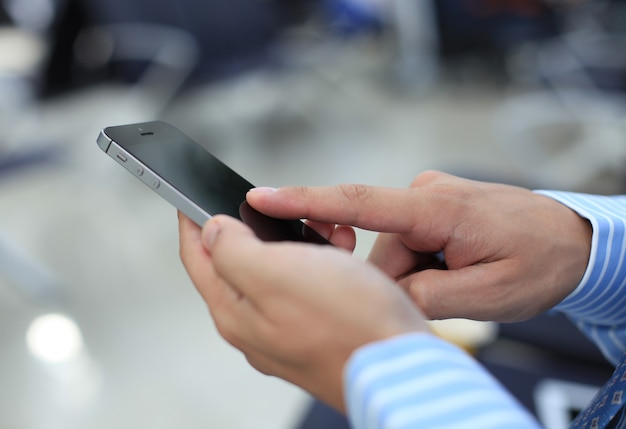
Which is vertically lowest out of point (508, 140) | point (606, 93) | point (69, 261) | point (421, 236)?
point (69, 261)

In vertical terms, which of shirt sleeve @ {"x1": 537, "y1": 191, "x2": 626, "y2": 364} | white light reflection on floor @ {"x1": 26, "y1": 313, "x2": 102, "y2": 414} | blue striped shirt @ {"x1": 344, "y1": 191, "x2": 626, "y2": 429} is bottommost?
white light reflection on floor @ {"x1": 26, "y1": 313, "x2": 102, "y2": 414}

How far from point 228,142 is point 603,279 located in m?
3.08

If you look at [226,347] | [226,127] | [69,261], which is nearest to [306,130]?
[226,127]

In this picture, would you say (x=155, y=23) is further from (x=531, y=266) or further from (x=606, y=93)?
(x=531, y=266)

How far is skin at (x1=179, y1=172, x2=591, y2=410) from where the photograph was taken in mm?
403

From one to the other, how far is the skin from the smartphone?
2cm

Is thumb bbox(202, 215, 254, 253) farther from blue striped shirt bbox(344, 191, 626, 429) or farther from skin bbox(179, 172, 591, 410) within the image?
blue striped shirt bbox(344, 191, 626, 429)

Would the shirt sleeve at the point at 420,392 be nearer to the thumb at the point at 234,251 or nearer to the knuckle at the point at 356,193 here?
the thumb at the point at 234,251

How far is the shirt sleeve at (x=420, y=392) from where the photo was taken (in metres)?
0.34

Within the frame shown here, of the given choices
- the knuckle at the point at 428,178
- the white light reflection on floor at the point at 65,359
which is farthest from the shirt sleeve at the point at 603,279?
the white light reflection on floor at the point at 65,359

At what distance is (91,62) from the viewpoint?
3180mm

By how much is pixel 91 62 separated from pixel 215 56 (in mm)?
753

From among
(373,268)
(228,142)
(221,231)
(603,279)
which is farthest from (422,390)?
(228,142)

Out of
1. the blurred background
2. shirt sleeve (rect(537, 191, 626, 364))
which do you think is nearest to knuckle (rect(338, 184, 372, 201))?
shirt sleeve (rect(537, 191, 626, 364))
